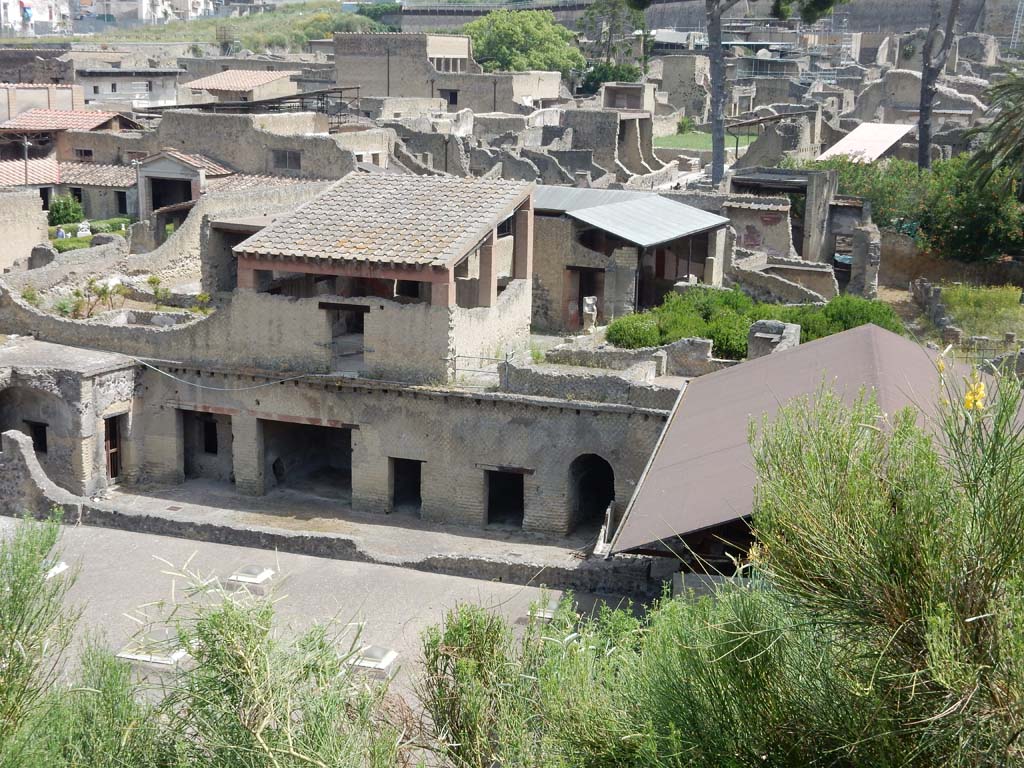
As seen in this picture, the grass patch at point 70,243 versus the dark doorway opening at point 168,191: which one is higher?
the dark doorway opening at point 168,191

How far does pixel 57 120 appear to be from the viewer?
152 feet

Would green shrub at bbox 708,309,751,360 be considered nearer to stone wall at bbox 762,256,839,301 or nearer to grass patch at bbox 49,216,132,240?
stone wall at bbox 762,256,839,301

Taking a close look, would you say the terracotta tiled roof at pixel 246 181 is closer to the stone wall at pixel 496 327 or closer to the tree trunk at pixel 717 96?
the stone wall at pixel 496 327

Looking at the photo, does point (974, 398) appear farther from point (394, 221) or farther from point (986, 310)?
point (986, 310)

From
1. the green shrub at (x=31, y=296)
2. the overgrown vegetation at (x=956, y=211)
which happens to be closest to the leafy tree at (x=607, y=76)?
the overgrown vegetation at (x=956, y=211)

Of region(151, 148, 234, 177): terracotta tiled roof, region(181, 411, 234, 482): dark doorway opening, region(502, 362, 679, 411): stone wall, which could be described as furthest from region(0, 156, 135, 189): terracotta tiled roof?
region(502, 362, 679, 411): stone wall

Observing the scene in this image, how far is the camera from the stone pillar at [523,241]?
1134 inches

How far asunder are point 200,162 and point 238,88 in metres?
17.9

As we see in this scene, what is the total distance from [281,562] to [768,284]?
18.0m

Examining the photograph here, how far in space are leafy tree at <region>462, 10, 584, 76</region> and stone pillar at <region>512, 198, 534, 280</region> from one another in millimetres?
55695

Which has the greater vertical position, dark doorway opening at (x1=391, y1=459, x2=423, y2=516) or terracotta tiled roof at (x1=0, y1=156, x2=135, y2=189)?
terracotta tiled roof at (x1=0, y1=156, x2=135, y2=189)

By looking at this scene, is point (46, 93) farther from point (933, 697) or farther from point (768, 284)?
point (933, 697)

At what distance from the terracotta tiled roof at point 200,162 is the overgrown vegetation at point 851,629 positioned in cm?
3266

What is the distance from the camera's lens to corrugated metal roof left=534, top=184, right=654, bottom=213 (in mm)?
34188
